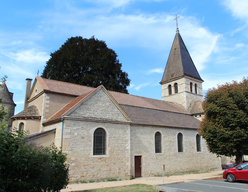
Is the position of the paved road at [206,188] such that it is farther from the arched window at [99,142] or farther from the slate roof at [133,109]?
the slate roof at [133,109]

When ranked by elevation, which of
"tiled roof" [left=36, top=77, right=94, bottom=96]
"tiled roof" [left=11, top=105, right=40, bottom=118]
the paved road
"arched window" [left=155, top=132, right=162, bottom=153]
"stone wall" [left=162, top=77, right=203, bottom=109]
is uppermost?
"stone wall" [left=162, top=77, right=203, bottom=109]

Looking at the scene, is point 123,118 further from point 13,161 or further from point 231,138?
point 13,161

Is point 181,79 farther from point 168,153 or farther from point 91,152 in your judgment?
point 91,152

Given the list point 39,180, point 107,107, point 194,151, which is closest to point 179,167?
point 194,151

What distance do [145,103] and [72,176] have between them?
13.8m

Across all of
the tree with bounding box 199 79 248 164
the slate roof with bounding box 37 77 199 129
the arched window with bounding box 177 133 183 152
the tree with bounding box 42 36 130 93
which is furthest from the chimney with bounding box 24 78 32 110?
the tree with bounding box 199 79 248 164

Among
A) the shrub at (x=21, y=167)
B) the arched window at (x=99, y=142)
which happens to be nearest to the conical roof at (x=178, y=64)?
the arched window at (x=99, y=142)

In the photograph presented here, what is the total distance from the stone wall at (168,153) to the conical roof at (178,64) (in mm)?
12713

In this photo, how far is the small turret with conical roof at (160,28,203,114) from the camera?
102ft

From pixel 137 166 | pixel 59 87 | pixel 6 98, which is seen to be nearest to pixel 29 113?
pixel 59 87

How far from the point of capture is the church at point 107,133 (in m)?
13.6

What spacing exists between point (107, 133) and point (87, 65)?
18.0m

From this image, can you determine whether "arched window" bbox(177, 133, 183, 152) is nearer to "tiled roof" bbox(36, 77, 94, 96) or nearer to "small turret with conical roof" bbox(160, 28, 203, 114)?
"small turret with conical roof" bbox(160, 28, 203, 114)

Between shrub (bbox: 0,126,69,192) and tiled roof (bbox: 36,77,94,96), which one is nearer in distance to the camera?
shrub (bbox: 0,126,69,192)
